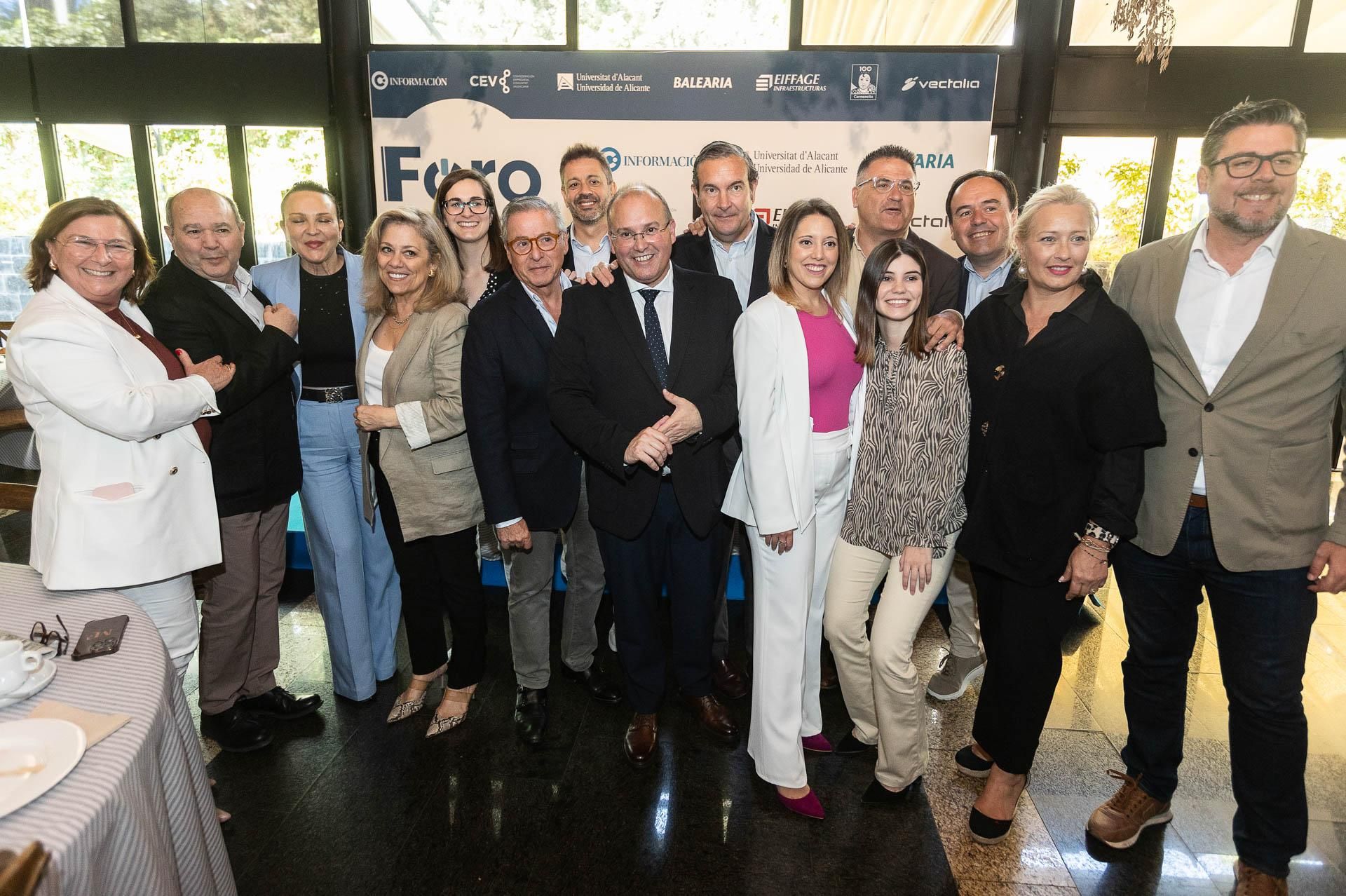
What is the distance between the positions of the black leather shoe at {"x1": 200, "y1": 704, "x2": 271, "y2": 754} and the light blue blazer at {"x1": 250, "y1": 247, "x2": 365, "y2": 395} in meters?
1.22

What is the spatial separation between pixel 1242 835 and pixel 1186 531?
866 mm

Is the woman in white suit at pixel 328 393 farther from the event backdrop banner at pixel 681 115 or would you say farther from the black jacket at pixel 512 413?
the event backdrop banner at pixel 681 115

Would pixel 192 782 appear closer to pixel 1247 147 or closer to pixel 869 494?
pixel 869 494

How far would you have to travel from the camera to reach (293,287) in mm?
2789

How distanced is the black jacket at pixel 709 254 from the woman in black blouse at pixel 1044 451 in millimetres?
958

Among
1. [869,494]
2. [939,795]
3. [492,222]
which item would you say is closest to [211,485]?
[492,222]

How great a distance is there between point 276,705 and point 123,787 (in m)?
1.95

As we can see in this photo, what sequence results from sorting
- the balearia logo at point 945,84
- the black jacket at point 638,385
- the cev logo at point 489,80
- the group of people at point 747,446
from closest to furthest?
1. the group of people at point 747,446
2. the black jacket at point 638,385
3. the balearia logo at point 945,84
4. the cev logo at point 489,80

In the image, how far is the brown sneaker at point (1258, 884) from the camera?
6.64ft

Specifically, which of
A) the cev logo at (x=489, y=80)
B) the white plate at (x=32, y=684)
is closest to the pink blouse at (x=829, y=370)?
the white plate at (x=32, y=684)

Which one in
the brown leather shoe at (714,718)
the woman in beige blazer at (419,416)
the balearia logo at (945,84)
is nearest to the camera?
the woman in beige blazer at (419,416)

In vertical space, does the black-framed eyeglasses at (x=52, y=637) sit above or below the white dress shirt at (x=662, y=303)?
below

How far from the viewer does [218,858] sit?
5.51 ft

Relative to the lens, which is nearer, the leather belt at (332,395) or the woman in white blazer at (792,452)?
the woman in white blazer at (792,452)
